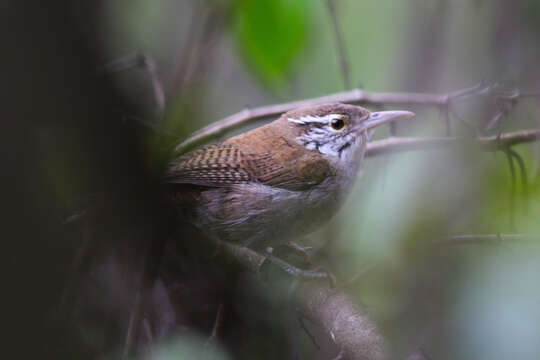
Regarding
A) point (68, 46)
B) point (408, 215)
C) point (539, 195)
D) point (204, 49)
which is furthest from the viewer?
point (204, 49)

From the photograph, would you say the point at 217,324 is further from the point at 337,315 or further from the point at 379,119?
the point at 379,119

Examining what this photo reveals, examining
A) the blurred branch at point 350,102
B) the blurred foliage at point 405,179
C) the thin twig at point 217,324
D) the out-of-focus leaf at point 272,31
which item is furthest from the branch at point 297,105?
the thin twig at point 217,324

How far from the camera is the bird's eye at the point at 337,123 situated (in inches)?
114

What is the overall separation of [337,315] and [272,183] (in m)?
0.95

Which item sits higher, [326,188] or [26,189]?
[26,189]

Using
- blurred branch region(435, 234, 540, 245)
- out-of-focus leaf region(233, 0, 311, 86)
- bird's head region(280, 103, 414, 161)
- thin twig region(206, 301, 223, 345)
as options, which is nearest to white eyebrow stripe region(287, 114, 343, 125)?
bird's head region(280, 103, 414, 161)

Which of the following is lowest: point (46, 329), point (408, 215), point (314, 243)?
point (314, 243)

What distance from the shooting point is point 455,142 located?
248 cm

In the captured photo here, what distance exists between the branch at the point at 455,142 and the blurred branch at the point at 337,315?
0.95m

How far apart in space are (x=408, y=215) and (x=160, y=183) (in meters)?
1.54

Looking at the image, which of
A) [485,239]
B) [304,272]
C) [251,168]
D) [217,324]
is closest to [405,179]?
[251,168]

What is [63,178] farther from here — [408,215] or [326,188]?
[326,188]

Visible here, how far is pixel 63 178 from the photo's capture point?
0.91 metres

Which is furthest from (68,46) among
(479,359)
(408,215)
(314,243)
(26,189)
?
(314,243)
